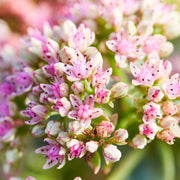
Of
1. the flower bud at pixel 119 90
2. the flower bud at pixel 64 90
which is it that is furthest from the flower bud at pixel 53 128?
the flower bud at pixel 119 90

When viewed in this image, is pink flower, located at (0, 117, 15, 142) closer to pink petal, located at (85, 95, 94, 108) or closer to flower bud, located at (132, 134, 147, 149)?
pink petal, located at (85, 95, 94, 108)

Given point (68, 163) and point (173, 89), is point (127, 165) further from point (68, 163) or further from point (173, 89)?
point (173, 89)

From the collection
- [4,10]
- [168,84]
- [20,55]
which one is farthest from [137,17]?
[4,10]

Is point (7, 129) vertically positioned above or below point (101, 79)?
below

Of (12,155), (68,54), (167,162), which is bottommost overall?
(167,162)

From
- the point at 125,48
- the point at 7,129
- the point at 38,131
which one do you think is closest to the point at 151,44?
the point at 125,48

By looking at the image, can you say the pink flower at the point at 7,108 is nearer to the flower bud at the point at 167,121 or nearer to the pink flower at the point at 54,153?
the pink flower at the point at 54,153
